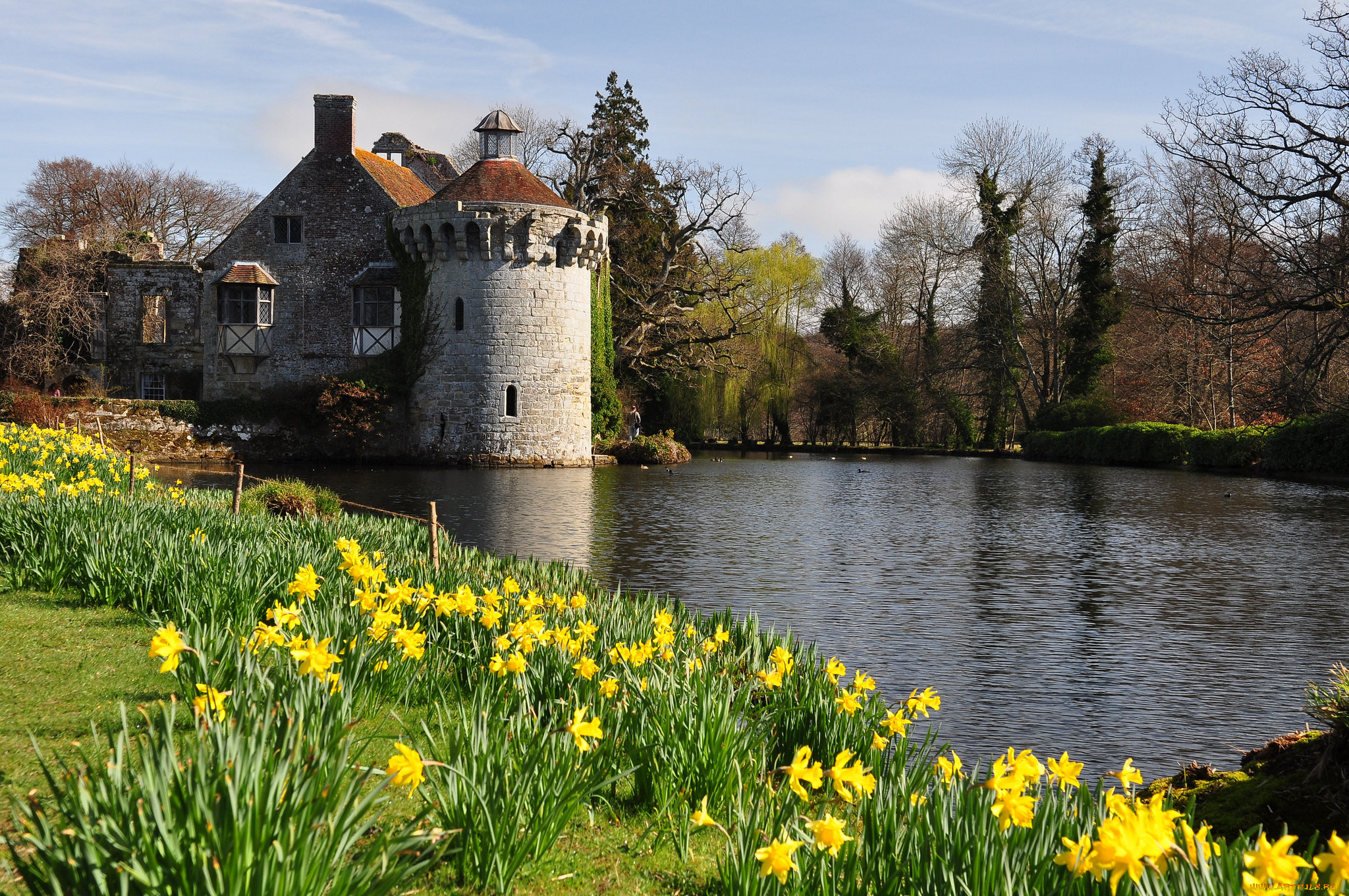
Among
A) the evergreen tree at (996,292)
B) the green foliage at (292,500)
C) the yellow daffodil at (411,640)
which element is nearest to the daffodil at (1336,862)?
the yellow daffodil at (411,640)

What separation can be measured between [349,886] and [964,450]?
46.9 metres

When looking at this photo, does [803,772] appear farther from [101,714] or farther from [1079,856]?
[101,714]

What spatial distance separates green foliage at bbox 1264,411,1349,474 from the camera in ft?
86.2

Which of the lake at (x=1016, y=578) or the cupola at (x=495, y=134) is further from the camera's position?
the cupola at (x=495, y=134)

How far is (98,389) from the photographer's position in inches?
1358

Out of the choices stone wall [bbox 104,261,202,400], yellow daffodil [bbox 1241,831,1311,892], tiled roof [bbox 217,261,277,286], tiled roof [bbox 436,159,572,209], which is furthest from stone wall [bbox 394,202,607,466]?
yellow daffodil [bbox 1241,831,1311,892]

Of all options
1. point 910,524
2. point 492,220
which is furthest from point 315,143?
point 910,524

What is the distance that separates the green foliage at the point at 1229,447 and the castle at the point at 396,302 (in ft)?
60.8

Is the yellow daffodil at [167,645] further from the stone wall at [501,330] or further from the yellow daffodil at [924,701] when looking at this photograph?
the stone wall at [501,330]

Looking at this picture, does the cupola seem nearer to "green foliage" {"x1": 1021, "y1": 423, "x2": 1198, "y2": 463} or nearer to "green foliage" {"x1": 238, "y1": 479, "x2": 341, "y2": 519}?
"green foliage" {"x1": 238, "y1": 479, "x2": 341, "y2": 519}

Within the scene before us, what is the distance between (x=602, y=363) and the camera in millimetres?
34562

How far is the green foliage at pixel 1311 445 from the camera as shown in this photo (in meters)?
26.3

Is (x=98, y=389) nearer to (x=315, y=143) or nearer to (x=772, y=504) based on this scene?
(x=315, y=143)

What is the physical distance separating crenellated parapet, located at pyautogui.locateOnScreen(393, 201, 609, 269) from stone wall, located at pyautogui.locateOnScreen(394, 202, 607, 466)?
27mm
